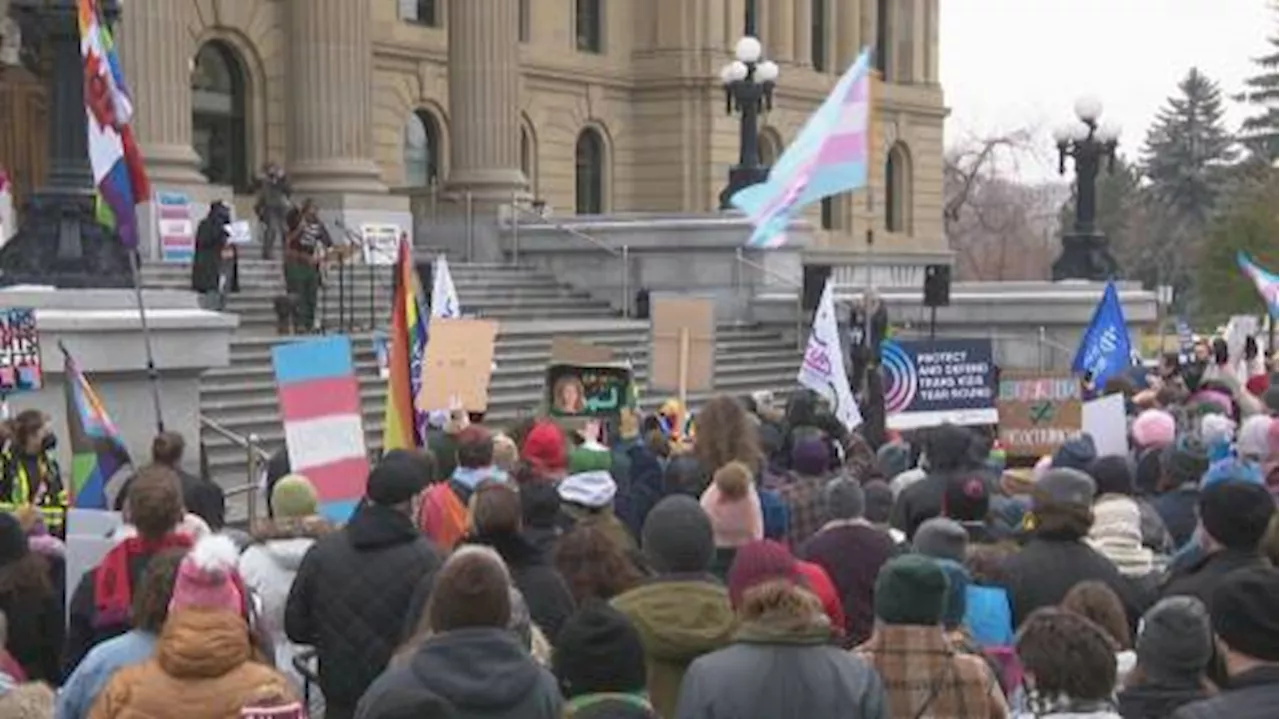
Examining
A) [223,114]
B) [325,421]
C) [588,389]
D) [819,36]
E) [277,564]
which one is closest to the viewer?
[277,564]

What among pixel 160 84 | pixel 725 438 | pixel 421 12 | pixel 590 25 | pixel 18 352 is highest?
pixel 590 25

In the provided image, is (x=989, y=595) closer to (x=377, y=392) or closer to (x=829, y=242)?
(x=377, y=392)

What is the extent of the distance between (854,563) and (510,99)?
28.6m

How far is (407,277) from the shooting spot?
45.0 ft

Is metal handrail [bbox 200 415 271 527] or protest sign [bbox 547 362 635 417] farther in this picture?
metal handrail [bbox 200 415 271 527]

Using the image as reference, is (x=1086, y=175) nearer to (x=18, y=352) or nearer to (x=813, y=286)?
(x=813, y=286)

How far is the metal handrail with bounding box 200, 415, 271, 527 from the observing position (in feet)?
50.0

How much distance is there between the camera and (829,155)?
65.7 ft

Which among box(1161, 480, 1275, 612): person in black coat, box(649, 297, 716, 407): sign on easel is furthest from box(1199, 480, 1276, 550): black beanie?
box(649, 297, 716, 407): sign on easel

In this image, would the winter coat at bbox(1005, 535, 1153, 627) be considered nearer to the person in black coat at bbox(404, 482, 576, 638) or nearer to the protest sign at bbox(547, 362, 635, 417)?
the person in black coat at bbox(404, 482, 576, 638)

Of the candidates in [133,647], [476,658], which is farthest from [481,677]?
[133,647]

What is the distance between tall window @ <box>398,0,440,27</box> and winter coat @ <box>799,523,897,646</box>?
3257 cm

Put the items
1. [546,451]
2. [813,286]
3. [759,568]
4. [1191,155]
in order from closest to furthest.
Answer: [759,568]
[546,451]
[813,286]
[1191,155]

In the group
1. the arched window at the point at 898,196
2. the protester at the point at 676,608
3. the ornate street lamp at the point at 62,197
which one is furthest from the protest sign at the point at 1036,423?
the arched window at the point at 898,196
